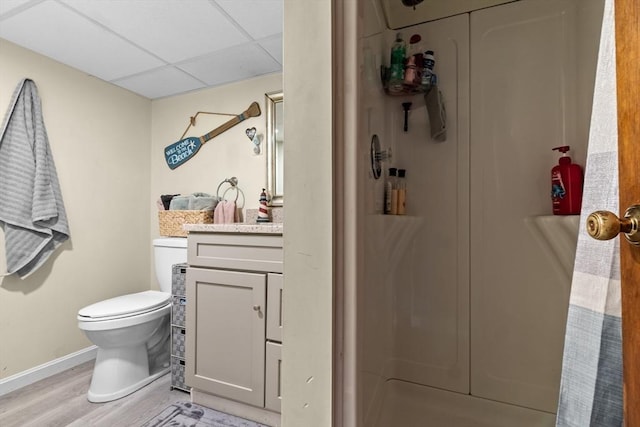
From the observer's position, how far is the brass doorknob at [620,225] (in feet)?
1.05

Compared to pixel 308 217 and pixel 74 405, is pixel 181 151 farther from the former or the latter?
pixel 308 217

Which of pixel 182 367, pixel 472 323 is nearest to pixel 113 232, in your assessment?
pixel 182 367

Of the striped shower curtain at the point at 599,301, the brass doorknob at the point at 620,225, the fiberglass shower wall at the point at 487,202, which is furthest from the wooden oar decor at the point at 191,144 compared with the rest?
the brass doorknob at the point at 620,225

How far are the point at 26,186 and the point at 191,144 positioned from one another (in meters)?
0.96

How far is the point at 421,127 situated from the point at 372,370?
973mm

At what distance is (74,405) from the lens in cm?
152

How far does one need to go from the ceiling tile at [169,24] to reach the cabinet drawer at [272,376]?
1.56 meters

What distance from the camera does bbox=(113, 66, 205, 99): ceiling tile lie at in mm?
2010

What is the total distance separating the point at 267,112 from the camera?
2.03 metres

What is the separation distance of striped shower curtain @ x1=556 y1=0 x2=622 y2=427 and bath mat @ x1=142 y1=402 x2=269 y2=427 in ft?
4.44

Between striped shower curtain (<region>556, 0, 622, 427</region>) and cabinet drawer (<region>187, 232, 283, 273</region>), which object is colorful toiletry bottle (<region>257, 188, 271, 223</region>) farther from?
striped shower curtain (<region>556, 0, 622, 427</region>)

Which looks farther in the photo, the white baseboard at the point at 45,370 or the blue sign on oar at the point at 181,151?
the blue sign on oar at the point at 181,151

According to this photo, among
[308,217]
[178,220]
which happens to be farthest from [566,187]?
[178,220]

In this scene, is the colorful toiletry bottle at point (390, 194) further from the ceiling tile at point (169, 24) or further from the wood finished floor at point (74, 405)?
the wood finished floor at point (74, 405)
